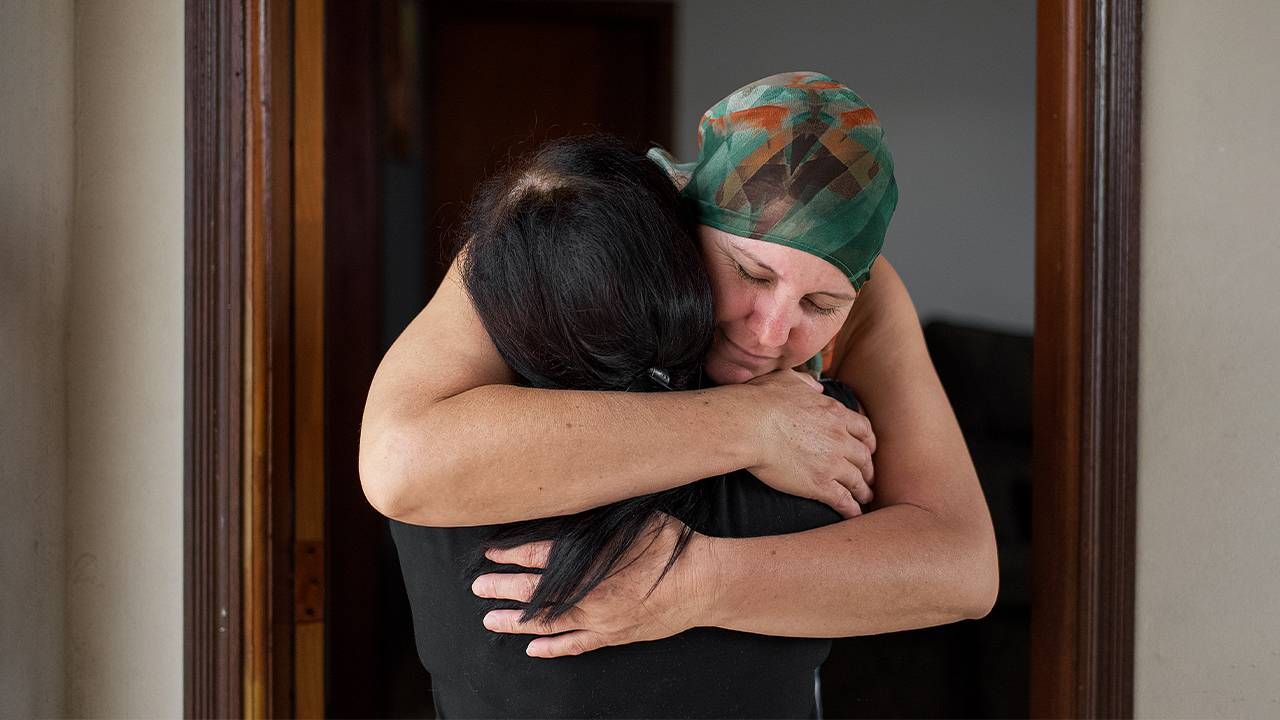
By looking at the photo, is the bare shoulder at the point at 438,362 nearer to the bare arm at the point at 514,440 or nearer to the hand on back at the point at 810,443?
the bare arm at the point at 514,440

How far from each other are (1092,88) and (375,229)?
51.5 inches

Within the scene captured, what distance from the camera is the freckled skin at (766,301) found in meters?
0.89

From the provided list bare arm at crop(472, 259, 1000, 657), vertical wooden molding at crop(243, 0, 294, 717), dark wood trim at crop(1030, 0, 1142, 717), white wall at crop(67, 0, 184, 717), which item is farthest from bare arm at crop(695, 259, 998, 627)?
white wall at crop(67, 0, 184, 717)

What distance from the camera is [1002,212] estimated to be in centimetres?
190

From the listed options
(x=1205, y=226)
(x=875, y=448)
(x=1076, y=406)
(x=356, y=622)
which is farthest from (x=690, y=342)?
(x=356, y=622)

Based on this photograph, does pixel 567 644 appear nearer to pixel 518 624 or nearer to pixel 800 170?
pixel 518 624

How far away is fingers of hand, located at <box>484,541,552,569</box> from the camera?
865 millimetres

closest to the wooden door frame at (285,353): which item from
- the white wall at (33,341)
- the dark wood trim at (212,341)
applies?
the dark wood trim at (212,341)

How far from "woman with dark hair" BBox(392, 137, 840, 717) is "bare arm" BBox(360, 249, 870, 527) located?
0.04m

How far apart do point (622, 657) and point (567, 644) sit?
0.20 ft

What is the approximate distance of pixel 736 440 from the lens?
851 millimetres

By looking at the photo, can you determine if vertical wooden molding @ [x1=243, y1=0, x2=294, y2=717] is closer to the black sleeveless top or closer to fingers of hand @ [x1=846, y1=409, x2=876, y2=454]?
the black sleeveless top

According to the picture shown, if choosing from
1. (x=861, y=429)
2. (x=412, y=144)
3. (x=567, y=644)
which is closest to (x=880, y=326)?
(x=861, y=429)

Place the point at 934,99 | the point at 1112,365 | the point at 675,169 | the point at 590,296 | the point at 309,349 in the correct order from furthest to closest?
the point at 934,99
the point at 309,349
the point at 1112,365
the point at 675,169
the point at 590,296
